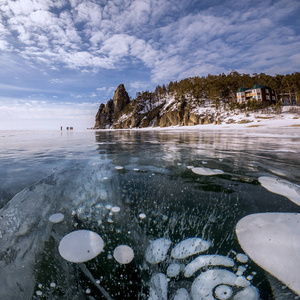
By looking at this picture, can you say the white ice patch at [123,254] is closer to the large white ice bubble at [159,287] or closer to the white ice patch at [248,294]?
the large white ice bubble at [159,287]

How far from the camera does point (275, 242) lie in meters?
1.29

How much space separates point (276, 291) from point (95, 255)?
1.23 metres

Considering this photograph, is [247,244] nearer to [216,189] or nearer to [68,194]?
[216,189]

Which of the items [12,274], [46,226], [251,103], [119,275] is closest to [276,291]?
[119,275]

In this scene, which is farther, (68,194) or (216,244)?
(68,194)

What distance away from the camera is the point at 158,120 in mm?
78625

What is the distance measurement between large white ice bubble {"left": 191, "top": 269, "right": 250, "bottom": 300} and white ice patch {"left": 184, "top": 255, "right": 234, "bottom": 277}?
5 centimetres

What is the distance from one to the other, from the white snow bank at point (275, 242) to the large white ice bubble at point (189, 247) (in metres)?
0.33

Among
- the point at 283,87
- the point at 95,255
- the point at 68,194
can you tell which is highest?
the point at 283,87

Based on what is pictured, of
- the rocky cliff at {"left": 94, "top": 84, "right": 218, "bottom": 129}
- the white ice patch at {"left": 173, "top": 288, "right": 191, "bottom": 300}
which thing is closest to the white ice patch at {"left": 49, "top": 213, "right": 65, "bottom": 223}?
the white ice patch at {"left": 173, "top": 288, "right": 191, "bottom": 300}

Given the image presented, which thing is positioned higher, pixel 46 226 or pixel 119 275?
pixel 46 226

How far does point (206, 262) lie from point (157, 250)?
376 mm

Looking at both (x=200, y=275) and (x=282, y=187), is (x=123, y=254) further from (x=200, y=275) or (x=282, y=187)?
(x=282, y=187)

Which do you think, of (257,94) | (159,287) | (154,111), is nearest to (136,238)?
(159,287)
